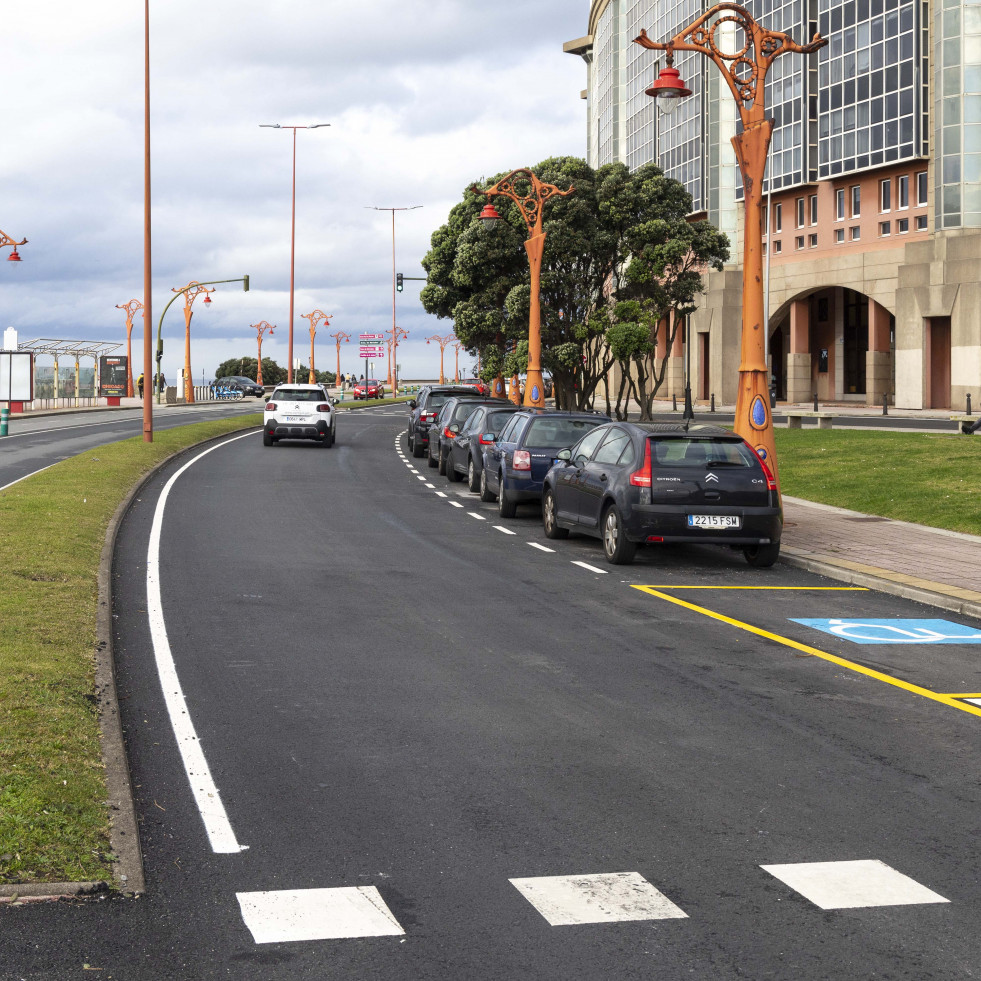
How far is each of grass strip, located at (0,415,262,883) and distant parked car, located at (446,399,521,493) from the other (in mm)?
7267

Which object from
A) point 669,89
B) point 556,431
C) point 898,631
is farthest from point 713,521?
point 669,89

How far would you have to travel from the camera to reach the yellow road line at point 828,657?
26.3 ft

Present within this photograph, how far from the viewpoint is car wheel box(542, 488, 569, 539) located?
16.7m

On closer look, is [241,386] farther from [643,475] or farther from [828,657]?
[828,657]

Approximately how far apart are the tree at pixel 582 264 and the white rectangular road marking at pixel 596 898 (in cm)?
3733

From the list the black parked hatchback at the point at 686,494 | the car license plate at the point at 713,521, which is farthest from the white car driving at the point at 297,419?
the car license plate at the point at 713,521

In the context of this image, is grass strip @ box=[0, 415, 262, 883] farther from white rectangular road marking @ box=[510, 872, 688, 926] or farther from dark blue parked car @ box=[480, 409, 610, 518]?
dark blue parked car @ box=[480, 409, 610, 518]

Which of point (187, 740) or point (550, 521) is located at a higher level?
point (550, 521)

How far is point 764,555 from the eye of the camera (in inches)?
562

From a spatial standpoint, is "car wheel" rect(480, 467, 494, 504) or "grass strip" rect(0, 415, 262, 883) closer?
"grass strip" rect(0, 415, 262, 883)

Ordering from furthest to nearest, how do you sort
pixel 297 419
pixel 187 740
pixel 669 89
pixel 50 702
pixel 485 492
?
pixel 297 419
pixel 485 492
pixel 669 89
pixel 50 702
pixel 187 740

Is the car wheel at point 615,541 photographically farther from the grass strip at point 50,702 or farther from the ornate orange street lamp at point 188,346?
the ornate orange street lamp at point 188,346

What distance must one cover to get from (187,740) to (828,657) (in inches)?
185

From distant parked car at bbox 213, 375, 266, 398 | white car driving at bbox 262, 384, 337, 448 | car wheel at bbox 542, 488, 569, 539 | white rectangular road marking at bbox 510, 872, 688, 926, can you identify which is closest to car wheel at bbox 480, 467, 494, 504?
car wheel at bbox 542, 488, 569, 539
